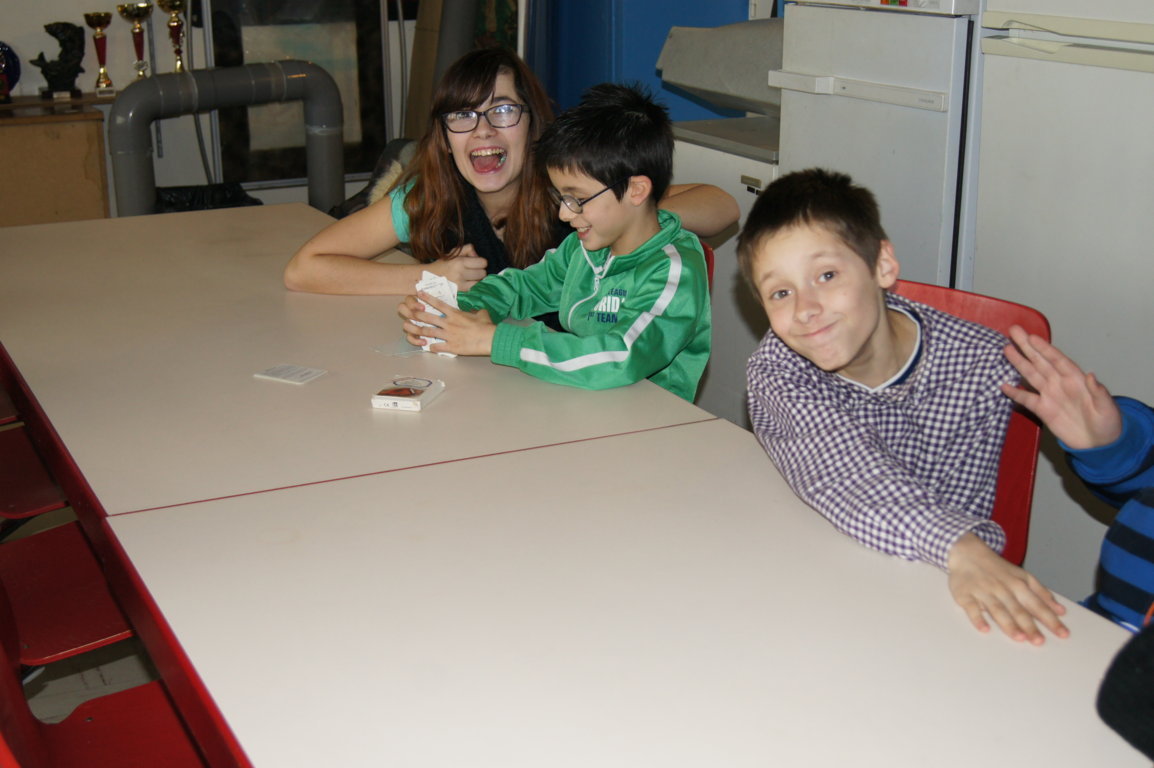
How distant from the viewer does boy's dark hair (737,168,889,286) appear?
1.51 m

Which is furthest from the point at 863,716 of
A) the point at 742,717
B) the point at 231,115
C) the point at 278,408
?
the point at 231,115

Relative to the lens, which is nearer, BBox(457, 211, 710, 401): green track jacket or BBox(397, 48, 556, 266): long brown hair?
BBox(457, 211, 710, 401): green track jacket

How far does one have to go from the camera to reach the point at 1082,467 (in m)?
1.51

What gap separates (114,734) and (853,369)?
108 centimetres

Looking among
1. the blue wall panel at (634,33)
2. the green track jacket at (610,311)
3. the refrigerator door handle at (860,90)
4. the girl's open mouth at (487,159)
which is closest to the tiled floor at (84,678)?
the green track jacket at (610,311)

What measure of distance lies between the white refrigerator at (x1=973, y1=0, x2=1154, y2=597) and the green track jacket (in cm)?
72

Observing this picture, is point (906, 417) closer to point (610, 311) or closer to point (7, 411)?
point (610, 311)

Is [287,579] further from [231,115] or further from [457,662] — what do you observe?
[231,115]

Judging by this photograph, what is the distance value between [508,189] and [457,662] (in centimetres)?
143

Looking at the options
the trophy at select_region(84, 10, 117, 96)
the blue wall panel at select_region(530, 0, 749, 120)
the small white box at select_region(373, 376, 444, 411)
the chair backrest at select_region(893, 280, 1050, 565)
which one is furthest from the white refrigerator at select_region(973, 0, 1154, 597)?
the trophy at select_region(84, 10, 117, 96)

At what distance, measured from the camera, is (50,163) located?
494 cm

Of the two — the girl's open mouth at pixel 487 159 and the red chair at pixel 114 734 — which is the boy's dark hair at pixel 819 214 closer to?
the girl's open mouth at pixel 487 159

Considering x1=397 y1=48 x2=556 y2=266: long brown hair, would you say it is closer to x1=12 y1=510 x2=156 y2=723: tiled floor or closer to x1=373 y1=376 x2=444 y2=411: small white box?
x1=373 y1=376 x2=444 y2=411: small white box

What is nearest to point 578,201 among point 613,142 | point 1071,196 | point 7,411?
point 613,142
